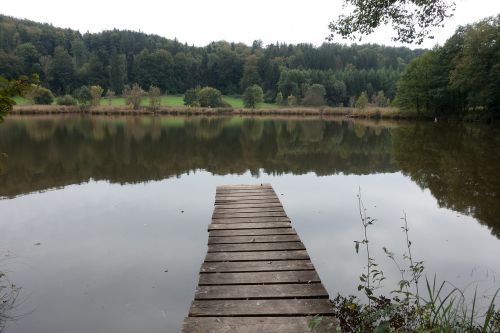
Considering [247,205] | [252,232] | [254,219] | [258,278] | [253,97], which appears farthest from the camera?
[253,97]

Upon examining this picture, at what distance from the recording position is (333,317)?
12.3ft

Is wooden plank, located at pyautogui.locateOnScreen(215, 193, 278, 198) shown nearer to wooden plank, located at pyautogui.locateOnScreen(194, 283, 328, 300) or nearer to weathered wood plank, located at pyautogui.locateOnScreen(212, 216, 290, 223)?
weathered wood plank, located at pyautogui.locateOnScreen(212, 216, 290, 223)

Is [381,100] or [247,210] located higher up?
[381,100]

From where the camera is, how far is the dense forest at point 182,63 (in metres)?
87.4

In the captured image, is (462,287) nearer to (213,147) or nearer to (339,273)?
(339,273)

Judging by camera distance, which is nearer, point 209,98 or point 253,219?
point 253,219

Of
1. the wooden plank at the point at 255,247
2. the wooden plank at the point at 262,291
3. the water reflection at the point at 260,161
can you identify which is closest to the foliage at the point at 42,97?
the water reflection at the point at 260,161

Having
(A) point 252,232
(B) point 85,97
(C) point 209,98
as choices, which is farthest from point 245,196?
(B) point 85,97

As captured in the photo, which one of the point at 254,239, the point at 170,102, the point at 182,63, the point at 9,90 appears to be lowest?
the point at 254,239

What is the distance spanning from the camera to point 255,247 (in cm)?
568

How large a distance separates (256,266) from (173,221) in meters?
3.32

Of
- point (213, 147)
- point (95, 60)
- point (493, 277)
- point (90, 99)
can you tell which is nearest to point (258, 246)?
point (493, 277)

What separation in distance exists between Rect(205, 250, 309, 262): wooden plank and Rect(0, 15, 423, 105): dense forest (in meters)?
78.4

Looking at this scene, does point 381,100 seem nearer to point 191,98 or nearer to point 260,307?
point 191,98
